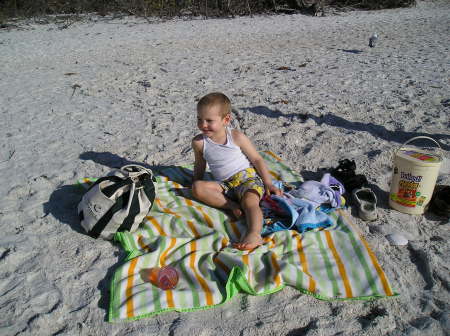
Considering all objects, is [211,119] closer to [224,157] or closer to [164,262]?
[224,157]

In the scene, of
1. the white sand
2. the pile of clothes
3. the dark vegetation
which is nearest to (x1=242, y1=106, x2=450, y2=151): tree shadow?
the white sand

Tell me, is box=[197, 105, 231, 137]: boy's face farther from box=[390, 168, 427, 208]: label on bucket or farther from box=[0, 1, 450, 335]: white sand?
box=[390, 168, 427, 208]: label on bucket

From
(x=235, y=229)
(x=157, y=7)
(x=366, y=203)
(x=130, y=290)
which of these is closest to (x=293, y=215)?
(x=235, y=229)

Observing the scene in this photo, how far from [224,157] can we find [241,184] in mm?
268

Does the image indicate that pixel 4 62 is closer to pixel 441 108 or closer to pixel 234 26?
pixel 234 26

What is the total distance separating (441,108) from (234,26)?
324 inches

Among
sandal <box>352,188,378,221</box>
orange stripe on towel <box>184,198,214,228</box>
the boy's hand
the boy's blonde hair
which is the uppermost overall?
the boy's blonde hair

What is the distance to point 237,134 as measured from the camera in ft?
10.5

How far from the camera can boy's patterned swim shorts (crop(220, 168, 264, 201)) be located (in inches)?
121

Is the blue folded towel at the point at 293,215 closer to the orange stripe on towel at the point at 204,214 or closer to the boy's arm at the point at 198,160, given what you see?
the orange stripe on towel at the point at 204,214

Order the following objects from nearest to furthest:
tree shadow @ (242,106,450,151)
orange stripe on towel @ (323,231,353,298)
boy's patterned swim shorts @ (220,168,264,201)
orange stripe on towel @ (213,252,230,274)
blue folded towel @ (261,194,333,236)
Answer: orange stripe on towel @ (323,231,353,298), orange stripe on towel @ (213,252,230,274), blue folded towel @ (261,194,333,236), boy's patterned swim shorts @ (220,168,264,201), tree shadow @ (242,106,450,151)

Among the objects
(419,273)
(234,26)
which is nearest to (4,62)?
(234,26)

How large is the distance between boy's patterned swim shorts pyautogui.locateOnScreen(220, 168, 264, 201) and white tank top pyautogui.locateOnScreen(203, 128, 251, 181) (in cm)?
5

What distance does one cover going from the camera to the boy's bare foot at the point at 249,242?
103 inches
